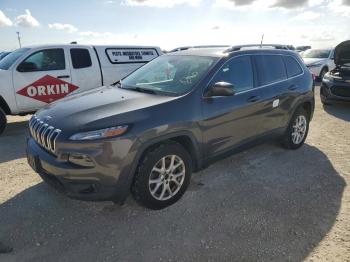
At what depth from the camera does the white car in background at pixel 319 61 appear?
14.9 m

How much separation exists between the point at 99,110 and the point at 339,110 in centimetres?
764

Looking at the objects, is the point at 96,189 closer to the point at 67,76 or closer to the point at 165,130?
the point at 165,130

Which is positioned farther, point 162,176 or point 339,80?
point 339,80

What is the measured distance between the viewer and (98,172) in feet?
9.64

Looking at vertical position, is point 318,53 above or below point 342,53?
below

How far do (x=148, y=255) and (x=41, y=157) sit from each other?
Answer: 4.69 feet

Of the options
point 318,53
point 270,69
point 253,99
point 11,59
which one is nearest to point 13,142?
point 11,59

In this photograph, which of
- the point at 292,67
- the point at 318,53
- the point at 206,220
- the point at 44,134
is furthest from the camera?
the point at 318,53

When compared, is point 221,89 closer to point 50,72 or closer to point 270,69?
point 270,69

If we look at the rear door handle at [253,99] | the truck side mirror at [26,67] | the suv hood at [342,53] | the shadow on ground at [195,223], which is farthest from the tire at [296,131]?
the truck side mirror at [26,67]

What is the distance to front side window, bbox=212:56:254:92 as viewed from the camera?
392cm

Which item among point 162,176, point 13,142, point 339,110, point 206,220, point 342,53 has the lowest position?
point 339,110

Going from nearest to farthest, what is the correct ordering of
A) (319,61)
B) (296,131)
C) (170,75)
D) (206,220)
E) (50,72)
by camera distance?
(206,220), (170,75), (296,131), (50,72), (319,61)

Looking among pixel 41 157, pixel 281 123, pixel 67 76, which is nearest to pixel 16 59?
pixel 67 76
